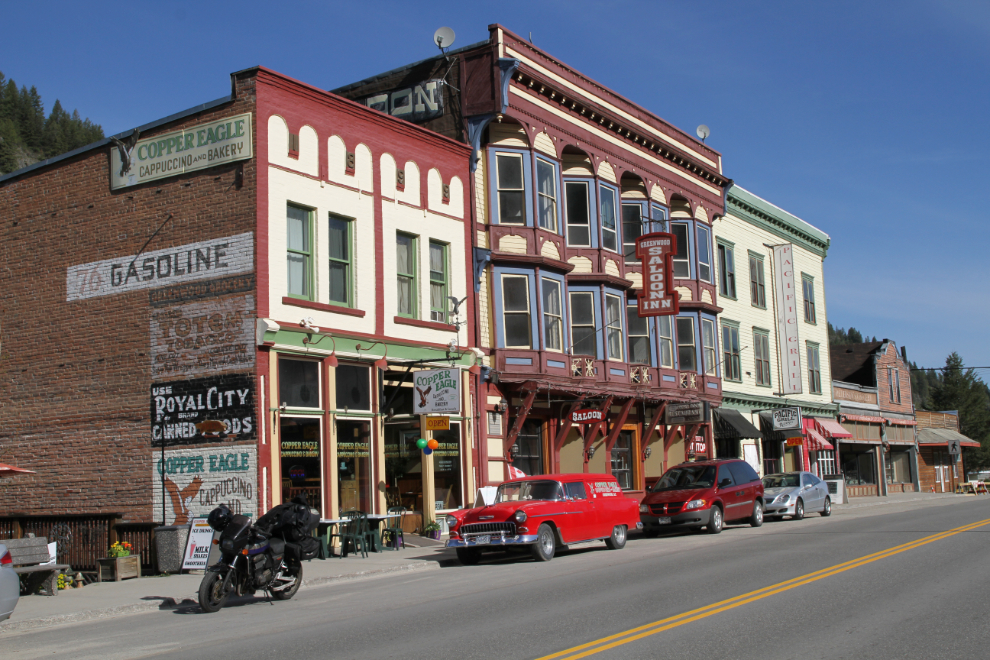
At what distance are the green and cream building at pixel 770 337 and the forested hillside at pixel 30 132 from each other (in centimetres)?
10641

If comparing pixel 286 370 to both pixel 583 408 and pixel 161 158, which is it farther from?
pixel 583 408

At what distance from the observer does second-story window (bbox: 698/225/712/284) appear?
3444cm

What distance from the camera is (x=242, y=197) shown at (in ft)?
63.0

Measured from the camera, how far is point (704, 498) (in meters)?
23.3

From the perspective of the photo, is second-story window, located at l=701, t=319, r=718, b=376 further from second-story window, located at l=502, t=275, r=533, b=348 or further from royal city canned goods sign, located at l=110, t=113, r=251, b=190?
A: royal city canned goods sign, located at l=110, t=113, r=251, b=190

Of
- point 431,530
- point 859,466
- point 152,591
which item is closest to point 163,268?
point 152,591

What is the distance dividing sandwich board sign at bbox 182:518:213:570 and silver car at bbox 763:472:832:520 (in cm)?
1681

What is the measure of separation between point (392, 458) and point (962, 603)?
1368 cm

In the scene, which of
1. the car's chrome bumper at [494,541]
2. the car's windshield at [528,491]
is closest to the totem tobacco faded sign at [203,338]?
the car's chrome bumper at [494,541]

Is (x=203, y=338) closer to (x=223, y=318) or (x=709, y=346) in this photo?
(x=223, y=318)

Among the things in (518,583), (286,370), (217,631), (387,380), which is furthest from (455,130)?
(217,631)

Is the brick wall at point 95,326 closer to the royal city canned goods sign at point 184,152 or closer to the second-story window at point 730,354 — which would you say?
the royal city canned goods sign at point 184,152

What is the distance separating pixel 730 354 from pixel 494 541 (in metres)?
22.4

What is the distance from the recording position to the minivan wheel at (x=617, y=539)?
1988 centimetres
